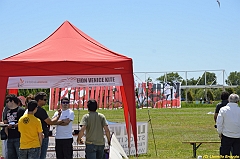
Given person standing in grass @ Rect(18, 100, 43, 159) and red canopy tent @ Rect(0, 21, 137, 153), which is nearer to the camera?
person standing in grass @ Rect(18, 100, 43, 159)

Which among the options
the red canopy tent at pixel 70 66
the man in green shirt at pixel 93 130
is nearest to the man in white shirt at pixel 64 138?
the man in green shirt at pixel 93 130

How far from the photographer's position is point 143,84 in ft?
171

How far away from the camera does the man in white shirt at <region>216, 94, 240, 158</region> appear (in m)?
8.32

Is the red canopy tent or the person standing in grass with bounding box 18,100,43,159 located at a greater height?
the red canopy tent

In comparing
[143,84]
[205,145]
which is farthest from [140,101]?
[205,145]

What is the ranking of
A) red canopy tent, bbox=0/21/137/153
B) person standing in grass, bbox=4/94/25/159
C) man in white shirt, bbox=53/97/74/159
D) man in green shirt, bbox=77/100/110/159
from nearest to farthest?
man in green shirt, bbox=77/100/110/159, person standing in grass, bbox=4/94/25/159, man in white shirt, bbox=53/97/74/159, red canopy tent, bbox=0/21/137/153

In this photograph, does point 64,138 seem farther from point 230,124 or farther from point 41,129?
point 230,124

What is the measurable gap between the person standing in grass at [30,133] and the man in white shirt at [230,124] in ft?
11.0

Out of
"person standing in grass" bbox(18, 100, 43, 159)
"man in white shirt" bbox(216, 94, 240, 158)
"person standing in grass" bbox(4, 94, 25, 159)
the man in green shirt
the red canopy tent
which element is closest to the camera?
"person standing in grass" bbox(18, 100, 43, 159)

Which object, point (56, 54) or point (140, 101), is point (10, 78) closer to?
point (56, 54)

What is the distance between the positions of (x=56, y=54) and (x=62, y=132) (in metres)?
1.78

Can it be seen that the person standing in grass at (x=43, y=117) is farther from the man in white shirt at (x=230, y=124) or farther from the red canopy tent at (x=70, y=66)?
the man in white shirt at (x=230, y=124)

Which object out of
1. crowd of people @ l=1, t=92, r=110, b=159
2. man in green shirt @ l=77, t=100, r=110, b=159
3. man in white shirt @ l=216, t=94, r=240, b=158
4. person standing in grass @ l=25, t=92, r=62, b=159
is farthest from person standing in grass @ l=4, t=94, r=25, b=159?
man in white shirt @ l=216, t=94, r=240, b=158

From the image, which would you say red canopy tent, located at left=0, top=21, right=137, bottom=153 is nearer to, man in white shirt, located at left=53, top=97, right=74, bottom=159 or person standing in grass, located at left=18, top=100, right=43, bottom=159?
man in white shirt, located at left=53, top=97, right=74, bottom=159
